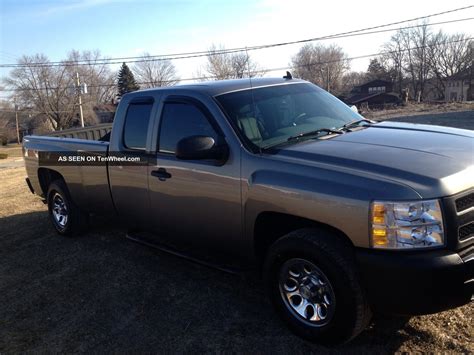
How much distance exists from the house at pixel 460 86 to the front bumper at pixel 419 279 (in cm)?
8167

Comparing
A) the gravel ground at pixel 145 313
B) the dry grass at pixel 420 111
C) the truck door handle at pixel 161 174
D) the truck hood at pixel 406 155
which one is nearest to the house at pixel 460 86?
the dry grass at pixel 420 111

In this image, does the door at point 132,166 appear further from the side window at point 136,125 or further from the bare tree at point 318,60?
the bare tree at point 318,60

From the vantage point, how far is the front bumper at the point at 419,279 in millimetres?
2541

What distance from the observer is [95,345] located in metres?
3.42

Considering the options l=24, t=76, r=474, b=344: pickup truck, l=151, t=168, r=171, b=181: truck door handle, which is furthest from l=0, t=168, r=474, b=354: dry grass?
l=151, t=168, r=171, b=181: truck door handle

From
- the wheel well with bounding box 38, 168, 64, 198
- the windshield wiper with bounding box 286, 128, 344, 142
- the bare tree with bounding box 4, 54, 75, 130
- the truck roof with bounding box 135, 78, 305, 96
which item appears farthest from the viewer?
the bare tree with bounding box 4, 54, 75, 130

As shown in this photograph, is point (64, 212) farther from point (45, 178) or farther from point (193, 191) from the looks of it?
point (193, 191)

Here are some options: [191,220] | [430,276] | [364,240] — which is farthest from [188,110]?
[430,276]

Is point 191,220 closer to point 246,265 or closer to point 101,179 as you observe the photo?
point 246,265

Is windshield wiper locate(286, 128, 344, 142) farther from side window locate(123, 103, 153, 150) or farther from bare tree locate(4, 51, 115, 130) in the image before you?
bare tree locate(4, 51, 115, 130)

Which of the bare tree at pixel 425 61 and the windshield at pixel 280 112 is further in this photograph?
the bare tree at pixel 425 61

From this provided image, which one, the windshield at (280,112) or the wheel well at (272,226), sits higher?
the windshield at (280,112)

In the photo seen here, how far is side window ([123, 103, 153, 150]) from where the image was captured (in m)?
4.46

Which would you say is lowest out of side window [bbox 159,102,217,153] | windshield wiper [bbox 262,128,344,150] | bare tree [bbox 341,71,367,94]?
windshield wiper [bbox 262,128,344,150]
